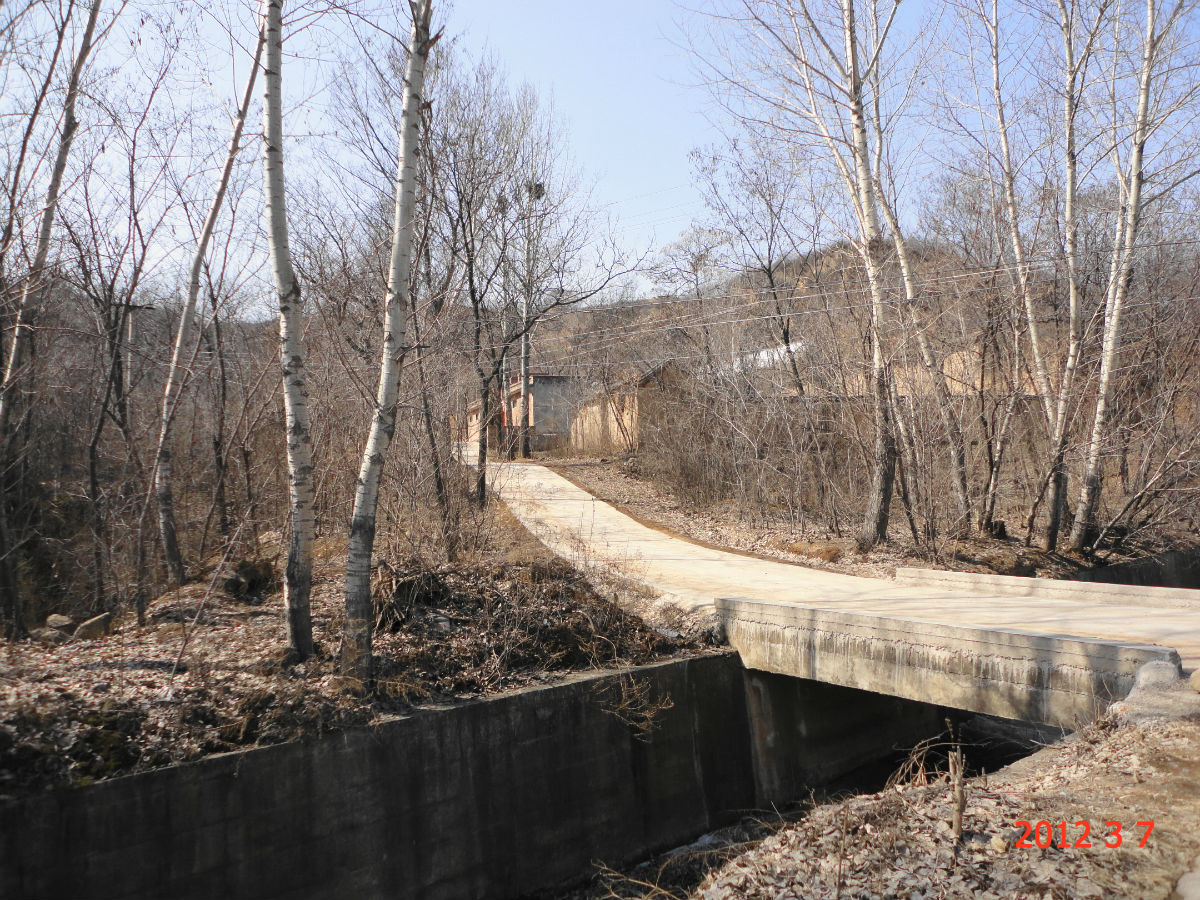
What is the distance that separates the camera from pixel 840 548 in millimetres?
14531

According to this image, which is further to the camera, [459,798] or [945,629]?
[945,629]

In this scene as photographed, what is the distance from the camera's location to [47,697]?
596 centimetres

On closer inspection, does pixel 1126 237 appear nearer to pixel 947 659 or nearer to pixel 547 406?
pixel 947 659

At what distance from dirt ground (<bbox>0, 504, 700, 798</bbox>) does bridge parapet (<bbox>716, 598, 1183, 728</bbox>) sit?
41.0 inches

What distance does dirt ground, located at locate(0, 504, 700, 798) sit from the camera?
5.79 metres

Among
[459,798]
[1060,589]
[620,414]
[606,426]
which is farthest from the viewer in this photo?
[606,426]

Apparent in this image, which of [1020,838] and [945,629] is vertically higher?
[945,629]

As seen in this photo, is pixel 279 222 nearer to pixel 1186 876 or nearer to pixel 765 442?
pixel 1186 876

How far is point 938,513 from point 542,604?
8.87 m

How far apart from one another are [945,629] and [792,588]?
381 cm
